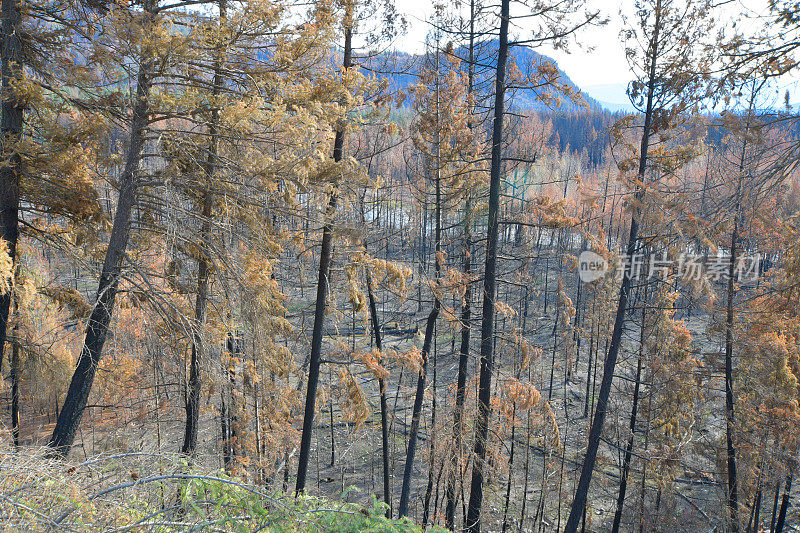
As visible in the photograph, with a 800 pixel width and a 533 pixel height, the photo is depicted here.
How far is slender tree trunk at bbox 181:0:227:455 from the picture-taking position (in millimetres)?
5871

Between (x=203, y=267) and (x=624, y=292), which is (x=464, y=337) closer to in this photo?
(x=624, y=292)

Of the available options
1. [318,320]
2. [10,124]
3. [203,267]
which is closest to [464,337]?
[318,320]

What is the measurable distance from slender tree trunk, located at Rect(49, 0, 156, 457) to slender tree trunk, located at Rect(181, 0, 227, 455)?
0.84 meters

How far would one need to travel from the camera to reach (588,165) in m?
90.9

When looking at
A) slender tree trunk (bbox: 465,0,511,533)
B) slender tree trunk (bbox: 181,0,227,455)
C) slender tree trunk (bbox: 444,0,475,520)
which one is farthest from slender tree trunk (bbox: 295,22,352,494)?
slender tree trunk (bbox: 465,0,511,533)

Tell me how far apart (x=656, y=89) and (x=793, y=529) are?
15.6 meters

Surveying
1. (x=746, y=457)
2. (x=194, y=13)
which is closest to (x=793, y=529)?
(x=746, y=457)

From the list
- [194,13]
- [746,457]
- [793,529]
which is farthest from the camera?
[793,529]

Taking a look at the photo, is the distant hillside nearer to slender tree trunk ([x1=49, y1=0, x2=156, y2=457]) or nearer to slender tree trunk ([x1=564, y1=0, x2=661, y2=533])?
slender tree trunk ([x1=564, y1=0, x2=661, y2=533])

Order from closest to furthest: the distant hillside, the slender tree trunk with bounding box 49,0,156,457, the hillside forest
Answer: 1. the hillside forest
2. the slender tree trunk with bounding box 49,0,156,457
3. the distant hillside

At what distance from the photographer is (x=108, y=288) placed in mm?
5656

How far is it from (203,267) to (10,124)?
10.4ft

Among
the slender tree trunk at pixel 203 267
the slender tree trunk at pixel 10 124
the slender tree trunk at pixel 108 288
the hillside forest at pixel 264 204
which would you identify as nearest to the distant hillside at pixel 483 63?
the hillside forest at pixel 264 204

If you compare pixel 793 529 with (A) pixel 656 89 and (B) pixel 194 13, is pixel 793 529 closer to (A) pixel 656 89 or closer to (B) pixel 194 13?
(A) pixel 656 89
